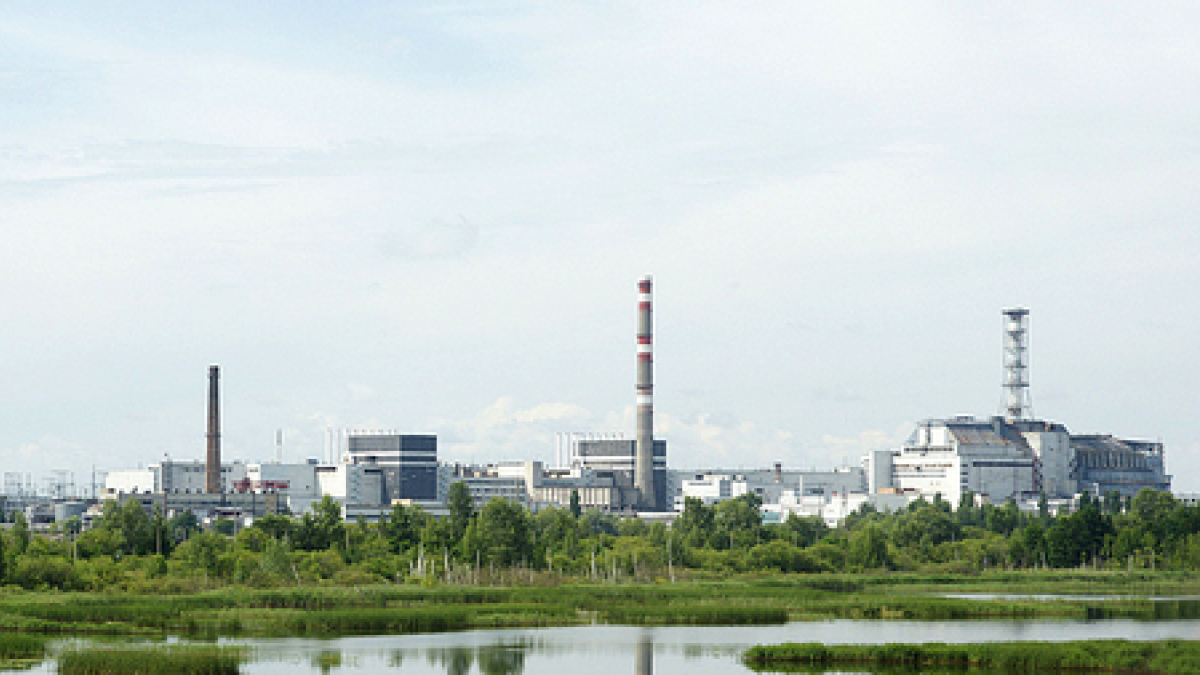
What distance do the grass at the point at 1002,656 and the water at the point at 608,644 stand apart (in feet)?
7.08

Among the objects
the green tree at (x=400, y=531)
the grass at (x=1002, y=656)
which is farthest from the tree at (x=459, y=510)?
the grass at (x=1002, y=656)

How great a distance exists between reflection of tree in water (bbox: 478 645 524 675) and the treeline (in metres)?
31.1

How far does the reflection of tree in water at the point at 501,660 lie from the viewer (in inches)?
2196

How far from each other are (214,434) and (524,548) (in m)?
92.4

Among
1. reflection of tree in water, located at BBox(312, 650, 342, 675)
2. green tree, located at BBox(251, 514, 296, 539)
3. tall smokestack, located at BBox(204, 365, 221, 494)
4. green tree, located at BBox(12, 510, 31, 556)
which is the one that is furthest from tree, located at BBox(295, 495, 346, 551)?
tall smokestack, located at BBox(204, 365, 221, 494)

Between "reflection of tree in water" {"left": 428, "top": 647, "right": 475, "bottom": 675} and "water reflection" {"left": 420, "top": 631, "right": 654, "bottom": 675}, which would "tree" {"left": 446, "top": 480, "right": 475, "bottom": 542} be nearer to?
"water reflection" {"left": 420, "top": 631, "right": 654, "bottom": 675}

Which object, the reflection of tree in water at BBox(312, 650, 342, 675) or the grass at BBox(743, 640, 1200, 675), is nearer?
the grass at BBox(743, 640, 1200, 675)

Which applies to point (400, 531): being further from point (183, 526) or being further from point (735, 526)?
point (183, 526)

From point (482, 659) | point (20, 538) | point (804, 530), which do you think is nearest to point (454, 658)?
point (482, 659)

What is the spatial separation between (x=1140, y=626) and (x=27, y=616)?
49.7m

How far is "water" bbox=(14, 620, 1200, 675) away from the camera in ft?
184

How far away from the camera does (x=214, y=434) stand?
187 meters

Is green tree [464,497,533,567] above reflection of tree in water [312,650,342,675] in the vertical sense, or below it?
above

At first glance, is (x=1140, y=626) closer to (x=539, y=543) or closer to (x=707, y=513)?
(x=539, y=543)
